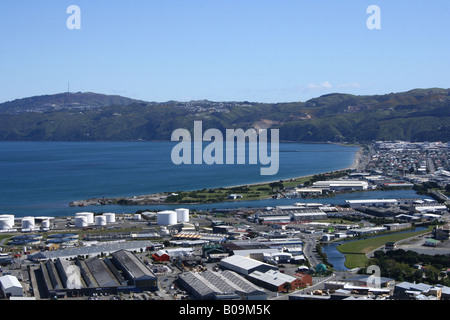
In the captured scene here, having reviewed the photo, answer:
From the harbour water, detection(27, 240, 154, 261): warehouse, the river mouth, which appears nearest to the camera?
the river mouth

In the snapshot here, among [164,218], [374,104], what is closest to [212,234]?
[164,218]

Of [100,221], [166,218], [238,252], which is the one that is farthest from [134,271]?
[100,221]

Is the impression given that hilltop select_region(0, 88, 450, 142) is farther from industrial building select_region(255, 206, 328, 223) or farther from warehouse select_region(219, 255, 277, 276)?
warehouse select_region(219, 255, 277, 276)

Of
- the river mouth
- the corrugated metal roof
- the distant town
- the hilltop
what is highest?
the hilltop

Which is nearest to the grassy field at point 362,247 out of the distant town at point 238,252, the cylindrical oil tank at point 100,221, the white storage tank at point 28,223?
the distant town at point 238,252

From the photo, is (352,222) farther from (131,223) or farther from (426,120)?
(426,120)

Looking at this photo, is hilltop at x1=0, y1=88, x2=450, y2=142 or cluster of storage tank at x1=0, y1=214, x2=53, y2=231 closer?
cluster of storage tank at x1=0, y1=214, x2=53, y2=231

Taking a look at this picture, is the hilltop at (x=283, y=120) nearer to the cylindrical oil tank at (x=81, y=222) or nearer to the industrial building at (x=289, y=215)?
the industrial building at (x=289, y=215)

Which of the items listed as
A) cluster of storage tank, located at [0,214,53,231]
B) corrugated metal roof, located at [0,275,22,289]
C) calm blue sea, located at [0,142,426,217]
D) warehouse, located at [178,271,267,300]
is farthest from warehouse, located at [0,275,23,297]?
calm blue sea, located at [0,142,426,217]
